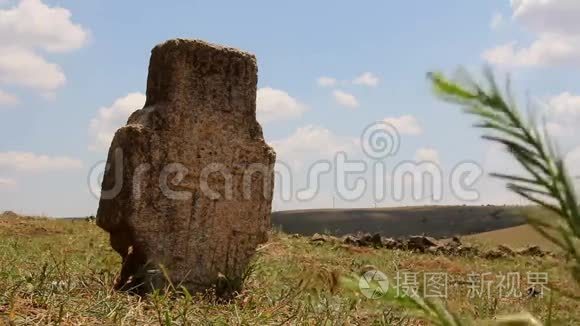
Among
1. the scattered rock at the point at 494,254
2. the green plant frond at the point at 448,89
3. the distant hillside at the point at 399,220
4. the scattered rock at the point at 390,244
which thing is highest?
the distant hillside at the point at 399,220

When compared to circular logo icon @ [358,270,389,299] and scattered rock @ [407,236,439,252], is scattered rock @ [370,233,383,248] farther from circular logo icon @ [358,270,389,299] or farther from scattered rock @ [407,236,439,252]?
circular logo icon @ [358,270,389,299]

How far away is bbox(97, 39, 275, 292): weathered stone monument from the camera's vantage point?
516 centimetres

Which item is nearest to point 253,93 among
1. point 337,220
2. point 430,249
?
point 430,249

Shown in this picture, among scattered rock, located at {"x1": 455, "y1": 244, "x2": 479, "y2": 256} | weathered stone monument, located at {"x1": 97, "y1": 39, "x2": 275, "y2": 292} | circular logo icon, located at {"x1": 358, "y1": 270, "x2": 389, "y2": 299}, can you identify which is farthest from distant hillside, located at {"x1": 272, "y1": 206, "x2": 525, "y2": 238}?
circular logo icon, located at {"x1": 358, "y1": 270, "x2": 389, "y2": 299}

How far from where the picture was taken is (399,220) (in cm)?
3738

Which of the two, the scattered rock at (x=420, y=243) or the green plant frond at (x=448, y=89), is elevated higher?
the green plant frond at (x=448, y=89)

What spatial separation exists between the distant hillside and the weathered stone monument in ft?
74.6

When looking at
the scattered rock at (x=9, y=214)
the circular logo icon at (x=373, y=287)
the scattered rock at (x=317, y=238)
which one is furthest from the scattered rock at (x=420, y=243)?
the circular logo icon at (x=373, y=287)

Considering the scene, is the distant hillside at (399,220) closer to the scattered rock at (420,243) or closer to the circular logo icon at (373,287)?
the scattered rock at (420,243)

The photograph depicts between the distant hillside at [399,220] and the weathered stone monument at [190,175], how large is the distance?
2274cm

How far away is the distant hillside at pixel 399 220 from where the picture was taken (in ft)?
102

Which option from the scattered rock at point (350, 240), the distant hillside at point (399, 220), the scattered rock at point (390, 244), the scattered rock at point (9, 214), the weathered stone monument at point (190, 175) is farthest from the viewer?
the distant hillside at point (399, 220)

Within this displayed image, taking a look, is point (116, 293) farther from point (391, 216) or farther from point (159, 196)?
point (391, 216)

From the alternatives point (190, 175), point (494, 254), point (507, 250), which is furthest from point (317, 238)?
point (190, 175)
